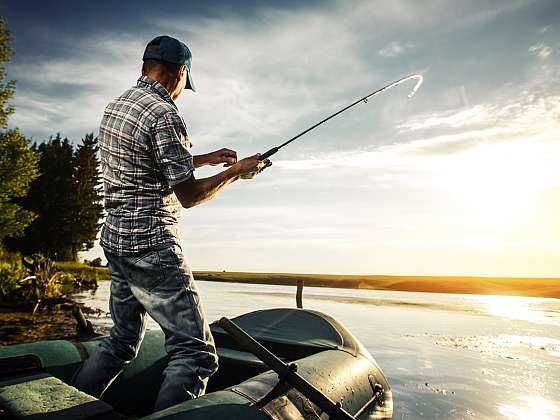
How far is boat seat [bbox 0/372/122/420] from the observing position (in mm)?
1825

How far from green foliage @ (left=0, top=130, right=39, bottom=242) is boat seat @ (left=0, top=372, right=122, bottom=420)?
62.5 ft

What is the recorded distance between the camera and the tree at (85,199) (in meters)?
39.5

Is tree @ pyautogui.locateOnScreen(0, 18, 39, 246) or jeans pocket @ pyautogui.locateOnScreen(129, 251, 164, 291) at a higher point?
tree @ pyautogui.locateOnScreen(0, 18, 39, 246)

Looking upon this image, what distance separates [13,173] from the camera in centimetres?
1853

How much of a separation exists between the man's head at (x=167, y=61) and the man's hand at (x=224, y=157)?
54cm

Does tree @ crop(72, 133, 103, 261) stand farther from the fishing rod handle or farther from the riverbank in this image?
the fishing rod handle

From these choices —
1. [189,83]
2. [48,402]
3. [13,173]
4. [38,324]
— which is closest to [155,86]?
[189,83]

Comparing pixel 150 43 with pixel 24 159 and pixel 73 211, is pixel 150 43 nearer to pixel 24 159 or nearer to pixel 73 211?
pixel 24 159

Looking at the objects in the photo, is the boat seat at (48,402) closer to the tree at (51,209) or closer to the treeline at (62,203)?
the treeline at (62,203)

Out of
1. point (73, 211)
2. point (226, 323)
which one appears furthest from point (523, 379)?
point (73, 211)

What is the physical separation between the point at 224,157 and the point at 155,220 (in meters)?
0.81

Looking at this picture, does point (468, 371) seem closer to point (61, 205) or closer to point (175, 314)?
point (175, 314)

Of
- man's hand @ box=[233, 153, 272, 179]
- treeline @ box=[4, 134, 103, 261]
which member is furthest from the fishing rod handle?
treeline @ box=[4, 134, 103, 261]

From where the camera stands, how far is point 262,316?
18.1 ft
